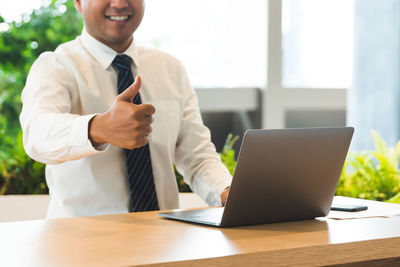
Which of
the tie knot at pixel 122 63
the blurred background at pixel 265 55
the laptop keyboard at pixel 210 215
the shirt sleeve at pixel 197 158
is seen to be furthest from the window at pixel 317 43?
the laptop keyboard at pixel 210 215

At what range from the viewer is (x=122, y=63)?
98.1 inches

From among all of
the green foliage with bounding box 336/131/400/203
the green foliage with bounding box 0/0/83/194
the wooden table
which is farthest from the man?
the green foliage with bounding box 0/0/83/194

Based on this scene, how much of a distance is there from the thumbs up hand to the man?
427 mm

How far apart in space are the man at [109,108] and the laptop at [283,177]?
612 millimetres

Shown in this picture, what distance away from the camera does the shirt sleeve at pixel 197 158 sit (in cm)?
243

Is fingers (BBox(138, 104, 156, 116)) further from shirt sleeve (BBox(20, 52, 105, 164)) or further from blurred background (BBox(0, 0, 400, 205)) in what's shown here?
blurred background (BBox(0, 0, 400, 205))

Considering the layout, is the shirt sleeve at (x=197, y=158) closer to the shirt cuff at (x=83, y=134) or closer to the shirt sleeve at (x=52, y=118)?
the shirt sleeve at (x=52, y=118)

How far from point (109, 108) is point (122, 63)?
0.26 metres

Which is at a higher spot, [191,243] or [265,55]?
[265,55]

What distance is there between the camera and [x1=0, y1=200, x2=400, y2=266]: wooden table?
121 cm

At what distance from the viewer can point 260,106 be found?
204 inches

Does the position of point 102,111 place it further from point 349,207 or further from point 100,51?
point 349,207

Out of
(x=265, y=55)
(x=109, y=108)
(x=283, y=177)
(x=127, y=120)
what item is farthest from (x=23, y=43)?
(x=283, y=177)

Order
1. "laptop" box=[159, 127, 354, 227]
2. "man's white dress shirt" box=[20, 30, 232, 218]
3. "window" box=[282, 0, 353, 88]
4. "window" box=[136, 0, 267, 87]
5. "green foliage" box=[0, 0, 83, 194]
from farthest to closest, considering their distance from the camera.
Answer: "window" box=[282, 0, 353, 88] < "green foliage" box=[0, 0, 83, 194] < "window" box=[136, 0, 267, 87] < "man's white dress shirt" box=[20, 30, 232, 218] < "laptop" box=[159, 127, 354, 227]
